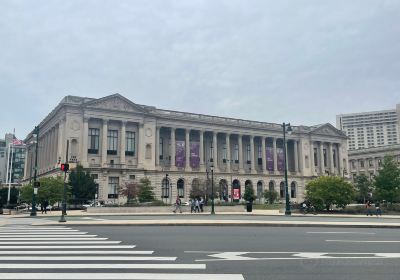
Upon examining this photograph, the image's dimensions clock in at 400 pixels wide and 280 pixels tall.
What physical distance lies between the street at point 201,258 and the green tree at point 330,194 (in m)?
32.0

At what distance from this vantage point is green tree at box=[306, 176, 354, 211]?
46647mm

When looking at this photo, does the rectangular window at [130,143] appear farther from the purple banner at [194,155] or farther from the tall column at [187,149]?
the purple banner at [194,155]

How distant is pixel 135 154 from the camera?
9181 centimetres

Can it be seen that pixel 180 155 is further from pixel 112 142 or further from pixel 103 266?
pixel 103 266

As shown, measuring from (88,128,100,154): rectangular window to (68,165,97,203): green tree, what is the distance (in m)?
14.9

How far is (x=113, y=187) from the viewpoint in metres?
85.8

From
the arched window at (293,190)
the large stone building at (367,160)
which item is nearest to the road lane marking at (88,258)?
the arched window at (293,190)

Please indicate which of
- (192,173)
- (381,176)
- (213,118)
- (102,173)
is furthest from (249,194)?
(381,176)

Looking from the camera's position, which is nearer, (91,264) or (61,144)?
(91,264)

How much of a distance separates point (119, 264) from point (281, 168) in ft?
359

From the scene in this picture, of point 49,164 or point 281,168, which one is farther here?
point 281,168

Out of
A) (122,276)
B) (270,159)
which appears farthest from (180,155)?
(122,276)

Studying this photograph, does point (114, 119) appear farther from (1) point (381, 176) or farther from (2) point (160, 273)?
(2) point (160, 273)

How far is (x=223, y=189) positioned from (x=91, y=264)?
3585 inches
